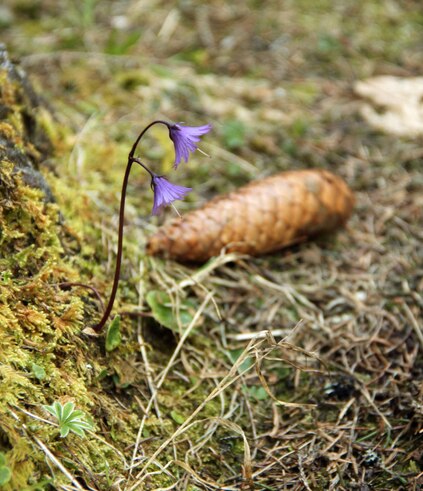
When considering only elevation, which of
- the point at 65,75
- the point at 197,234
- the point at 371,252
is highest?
the point at 65,75

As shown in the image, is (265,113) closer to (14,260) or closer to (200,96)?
(200,96)

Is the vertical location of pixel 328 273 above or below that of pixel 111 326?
below

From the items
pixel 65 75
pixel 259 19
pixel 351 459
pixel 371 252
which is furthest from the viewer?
pixel 259 19

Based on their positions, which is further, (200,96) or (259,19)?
(259,19)

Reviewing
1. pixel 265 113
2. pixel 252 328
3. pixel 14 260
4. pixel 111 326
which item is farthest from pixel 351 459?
pixel 265 113

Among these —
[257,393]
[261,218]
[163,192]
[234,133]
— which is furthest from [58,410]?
[234,133]

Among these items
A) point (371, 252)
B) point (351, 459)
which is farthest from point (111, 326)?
point (371, 252)

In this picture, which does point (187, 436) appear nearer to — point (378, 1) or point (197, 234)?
point (197, 234)

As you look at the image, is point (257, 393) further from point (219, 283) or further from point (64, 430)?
point (64, 430)

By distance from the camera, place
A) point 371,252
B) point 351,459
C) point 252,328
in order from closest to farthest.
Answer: point 351,459 → point 252,328 → point 371,252
